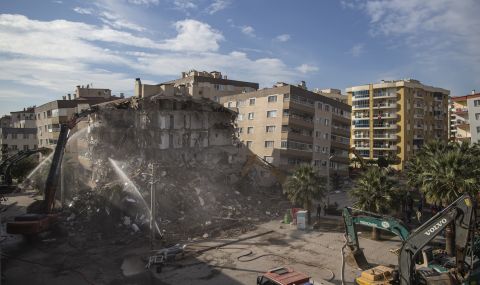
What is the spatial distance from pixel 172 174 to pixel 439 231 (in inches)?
1131

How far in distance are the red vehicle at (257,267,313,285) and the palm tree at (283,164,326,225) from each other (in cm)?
1503

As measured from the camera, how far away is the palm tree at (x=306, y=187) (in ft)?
106

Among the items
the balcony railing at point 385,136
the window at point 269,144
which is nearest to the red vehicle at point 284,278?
the window at point 269,144

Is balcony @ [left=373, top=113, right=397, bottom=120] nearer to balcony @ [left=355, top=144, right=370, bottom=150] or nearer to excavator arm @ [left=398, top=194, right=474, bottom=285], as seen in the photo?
balcony @ [left=355, top=144, right=370, bottom=150]

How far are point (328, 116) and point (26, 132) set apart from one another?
72815 millimetres

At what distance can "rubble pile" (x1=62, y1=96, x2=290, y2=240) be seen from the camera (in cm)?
3291

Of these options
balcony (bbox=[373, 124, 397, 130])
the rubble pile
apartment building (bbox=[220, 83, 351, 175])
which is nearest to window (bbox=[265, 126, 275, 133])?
apartment building (bbox=[220, 83, 351, 175])

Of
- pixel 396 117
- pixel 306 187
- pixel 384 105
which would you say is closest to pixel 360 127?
pixel 384 105

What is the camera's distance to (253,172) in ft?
157

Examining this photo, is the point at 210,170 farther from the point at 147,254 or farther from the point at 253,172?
the point at 147,254

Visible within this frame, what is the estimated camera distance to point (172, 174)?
3956 cm

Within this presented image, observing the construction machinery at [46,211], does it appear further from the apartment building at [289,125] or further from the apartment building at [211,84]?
the apartment building at [289,125]

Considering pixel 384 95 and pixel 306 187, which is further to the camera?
pixel 384 95

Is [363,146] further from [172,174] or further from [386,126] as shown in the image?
[172,174]
